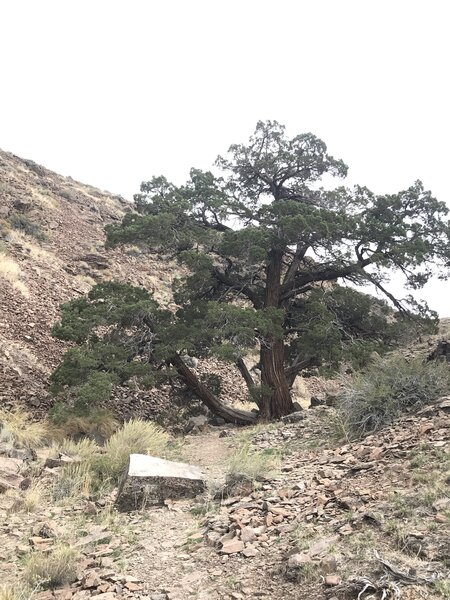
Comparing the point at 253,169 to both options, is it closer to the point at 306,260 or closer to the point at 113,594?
the point at 306,260

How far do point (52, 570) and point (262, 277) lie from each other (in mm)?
11810

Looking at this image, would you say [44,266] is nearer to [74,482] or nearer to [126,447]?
[126,447]

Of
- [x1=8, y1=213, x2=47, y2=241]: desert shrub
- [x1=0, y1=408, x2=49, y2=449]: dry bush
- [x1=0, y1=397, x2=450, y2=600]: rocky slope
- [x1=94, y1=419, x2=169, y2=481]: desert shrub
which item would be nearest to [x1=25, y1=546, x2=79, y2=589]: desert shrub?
[x1=0, y1=397, x2=450, y2=600]: rocky slope

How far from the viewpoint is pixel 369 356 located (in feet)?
39.3

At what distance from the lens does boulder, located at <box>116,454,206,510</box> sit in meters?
5.74

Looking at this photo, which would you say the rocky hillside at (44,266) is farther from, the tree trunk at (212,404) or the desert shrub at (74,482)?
the desert shrub at (74,482)

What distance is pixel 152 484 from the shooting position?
5.90 m

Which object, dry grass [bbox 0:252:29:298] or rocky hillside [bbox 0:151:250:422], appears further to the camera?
dry grass [bbox 0:252:29:298]

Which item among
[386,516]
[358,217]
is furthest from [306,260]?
[386,516]

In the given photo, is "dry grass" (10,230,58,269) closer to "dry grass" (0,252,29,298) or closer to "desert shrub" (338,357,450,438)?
"dry grass" (0,252,29,298)

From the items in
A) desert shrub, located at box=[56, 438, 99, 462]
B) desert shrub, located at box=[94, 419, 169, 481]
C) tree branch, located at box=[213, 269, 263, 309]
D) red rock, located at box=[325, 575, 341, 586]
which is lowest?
desert shrub, located at box=[56, 438, 99, 462]

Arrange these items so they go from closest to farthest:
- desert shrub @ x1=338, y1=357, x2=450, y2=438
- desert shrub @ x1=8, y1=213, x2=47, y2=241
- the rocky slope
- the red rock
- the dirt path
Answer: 1. the red rock
2. the rocky slope
3. the dirt path
4. desert shrub @ x1=338, y1=357, x2=450, y2=438
5. desert shrub @ x1=8, y1=213, x2=47, y2=241

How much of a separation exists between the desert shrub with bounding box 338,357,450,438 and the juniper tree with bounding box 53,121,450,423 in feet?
11.4

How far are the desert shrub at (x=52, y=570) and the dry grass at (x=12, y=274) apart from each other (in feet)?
43.2
